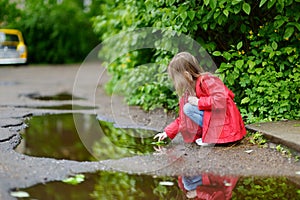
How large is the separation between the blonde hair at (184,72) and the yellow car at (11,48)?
12.0m

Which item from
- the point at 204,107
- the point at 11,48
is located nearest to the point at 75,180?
the point at 204,107

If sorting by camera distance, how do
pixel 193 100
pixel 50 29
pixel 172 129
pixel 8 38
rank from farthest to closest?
pixel 50 29 < pixel 8 38 < pixel 172 129 < pixel 193 100

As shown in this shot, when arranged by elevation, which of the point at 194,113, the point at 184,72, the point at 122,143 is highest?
the point at 184,72

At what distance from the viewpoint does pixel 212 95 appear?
4523 millimetres

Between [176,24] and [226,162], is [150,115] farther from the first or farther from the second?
[226,162]

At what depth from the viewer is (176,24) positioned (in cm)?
571

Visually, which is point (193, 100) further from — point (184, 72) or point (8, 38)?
point (8, 38)

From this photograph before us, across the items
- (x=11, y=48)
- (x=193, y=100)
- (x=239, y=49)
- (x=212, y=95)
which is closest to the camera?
(x=212, y=95)

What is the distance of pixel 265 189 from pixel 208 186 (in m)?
0.42

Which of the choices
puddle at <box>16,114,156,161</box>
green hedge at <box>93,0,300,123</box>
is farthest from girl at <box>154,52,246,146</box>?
green hedge at <box>93,0,300,123</box>

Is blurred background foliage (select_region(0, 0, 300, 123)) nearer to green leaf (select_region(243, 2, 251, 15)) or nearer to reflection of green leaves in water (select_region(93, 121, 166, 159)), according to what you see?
green leaf (select_region(243, 2, 251, 15))

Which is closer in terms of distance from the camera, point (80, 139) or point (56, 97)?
point (80, 139)

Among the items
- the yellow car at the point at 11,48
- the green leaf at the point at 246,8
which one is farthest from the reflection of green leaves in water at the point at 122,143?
the yellow car at the point at 11,48

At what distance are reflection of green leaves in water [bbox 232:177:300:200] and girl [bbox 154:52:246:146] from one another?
35.6 inches
